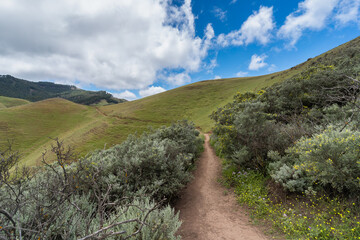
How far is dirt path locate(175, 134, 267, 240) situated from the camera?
4820 mm

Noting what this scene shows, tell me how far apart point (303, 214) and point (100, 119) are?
1823 inches

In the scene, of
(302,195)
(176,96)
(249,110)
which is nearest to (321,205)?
(302,195)

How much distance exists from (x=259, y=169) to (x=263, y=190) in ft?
4.44

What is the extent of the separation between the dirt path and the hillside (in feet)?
64.0

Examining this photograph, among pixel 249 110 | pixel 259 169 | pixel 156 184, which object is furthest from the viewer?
pixel 249 110

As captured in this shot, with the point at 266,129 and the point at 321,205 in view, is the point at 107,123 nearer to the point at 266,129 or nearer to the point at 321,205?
the point at 266,129

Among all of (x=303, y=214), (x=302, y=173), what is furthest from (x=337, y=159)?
(x=303, y=214)

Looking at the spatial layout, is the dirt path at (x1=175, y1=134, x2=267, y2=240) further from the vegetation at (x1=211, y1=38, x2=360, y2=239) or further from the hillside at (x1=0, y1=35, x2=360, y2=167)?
the hillside at (x1=0, y1=35, x2=360, y2=167)

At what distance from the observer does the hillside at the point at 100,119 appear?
2917cm

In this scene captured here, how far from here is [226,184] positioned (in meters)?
7.83

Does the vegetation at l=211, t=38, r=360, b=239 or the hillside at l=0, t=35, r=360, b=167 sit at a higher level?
the hillside at l=0, t=35, r=360, b=167

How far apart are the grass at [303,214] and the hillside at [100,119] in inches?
841

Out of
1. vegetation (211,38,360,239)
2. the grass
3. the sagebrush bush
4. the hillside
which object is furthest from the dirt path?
the hillside

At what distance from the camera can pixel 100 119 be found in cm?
4191
